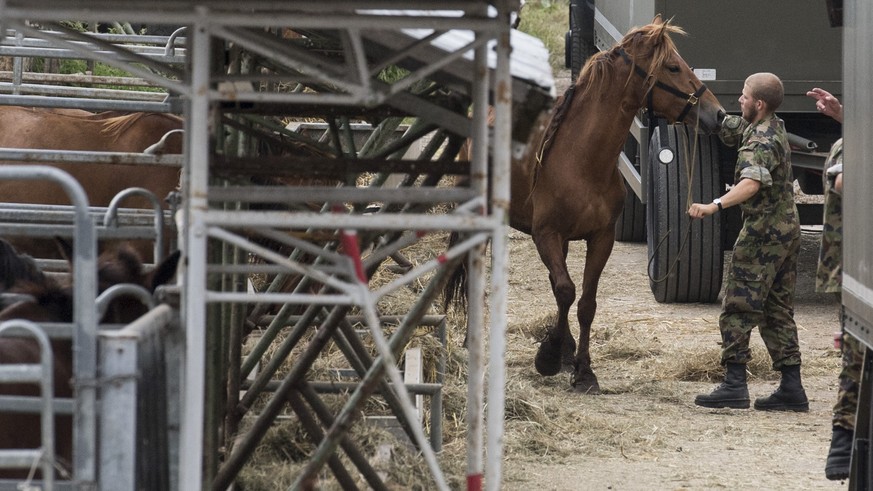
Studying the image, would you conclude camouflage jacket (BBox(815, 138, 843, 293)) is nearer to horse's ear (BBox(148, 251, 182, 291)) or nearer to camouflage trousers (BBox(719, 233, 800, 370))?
camouflage trousers (BBox(719, 233, 800, 370))

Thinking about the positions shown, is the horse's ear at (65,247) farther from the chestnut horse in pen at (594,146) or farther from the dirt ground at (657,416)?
the chestnut horse in pen at (594,146)

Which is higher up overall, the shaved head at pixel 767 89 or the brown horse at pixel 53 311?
the shaved head at pixel 767 89

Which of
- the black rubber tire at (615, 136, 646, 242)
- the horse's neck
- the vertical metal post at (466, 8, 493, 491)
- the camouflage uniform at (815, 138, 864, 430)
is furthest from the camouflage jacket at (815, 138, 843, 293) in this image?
the black rubber tire at (615, 136, 646, 242)

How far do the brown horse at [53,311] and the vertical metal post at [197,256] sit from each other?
0.32 metres

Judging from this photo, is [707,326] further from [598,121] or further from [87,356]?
[87,356]

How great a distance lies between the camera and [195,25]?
298 cm

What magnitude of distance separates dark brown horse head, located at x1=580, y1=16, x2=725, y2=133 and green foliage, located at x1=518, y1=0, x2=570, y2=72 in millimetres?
15071

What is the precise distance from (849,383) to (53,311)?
3.21 metres

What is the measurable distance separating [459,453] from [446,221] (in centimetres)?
307

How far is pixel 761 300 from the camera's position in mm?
6977

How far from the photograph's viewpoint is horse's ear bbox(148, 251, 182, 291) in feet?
12.5

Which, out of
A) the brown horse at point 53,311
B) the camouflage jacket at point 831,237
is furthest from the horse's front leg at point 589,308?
the brown horse at point 53,311

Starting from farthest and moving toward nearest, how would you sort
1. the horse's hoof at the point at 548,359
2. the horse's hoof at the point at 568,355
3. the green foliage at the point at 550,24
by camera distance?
the green foliage at the point at 550,24 < the horse's hoof at the point at 568,355 < the horse's hoof at the point at 548,359

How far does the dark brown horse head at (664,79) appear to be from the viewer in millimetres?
7695
